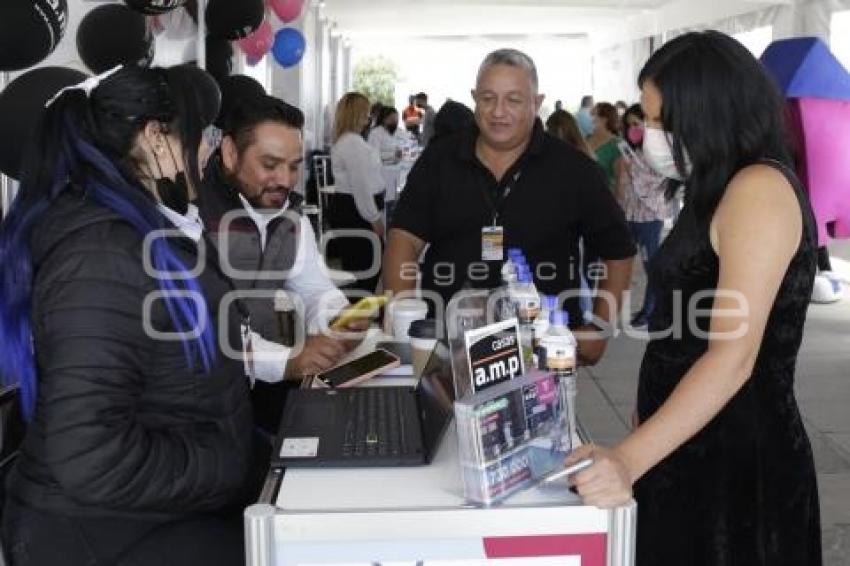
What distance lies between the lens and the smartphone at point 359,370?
188 cm

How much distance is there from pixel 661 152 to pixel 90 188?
0.90m

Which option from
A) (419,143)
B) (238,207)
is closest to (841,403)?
(238,207)

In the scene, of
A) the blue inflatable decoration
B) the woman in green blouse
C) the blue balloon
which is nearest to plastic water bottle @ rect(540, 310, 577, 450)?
the blue inflatable decoration

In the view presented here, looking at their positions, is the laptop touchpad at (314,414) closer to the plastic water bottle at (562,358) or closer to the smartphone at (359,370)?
the smartphone at (359,370)

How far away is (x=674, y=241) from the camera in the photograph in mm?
1502

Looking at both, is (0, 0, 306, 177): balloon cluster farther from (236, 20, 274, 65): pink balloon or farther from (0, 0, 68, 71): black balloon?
(236, 20, 274, 65): pink balloon

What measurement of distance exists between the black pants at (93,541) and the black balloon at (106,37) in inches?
84.1

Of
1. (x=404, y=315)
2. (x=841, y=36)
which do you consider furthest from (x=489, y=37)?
(x=404, y=315)

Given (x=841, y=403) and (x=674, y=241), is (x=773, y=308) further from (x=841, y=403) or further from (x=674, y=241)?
(x=841, y=403)

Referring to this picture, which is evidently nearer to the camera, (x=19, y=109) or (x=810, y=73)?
(x=19, y=109)

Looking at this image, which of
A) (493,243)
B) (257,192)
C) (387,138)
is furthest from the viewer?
(387,138)

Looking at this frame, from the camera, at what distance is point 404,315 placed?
2.10 m

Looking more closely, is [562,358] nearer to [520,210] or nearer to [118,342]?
[118,342]

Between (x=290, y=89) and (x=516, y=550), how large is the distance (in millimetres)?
9971
